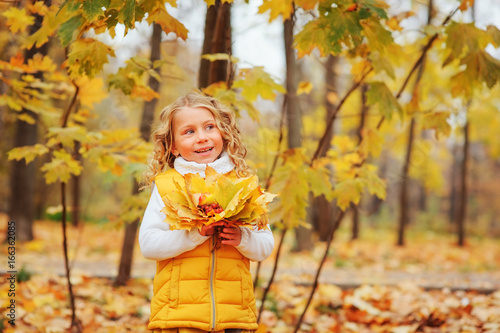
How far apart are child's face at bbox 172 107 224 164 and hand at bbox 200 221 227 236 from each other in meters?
0.39

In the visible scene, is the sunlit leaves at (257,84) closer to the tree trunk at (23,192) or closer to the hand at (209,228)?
the hand at (209,228)

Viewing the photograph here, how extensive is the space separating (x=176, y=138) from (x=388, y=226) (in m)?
20.5

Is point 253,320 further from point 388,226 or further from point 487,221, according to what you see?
point 487,221

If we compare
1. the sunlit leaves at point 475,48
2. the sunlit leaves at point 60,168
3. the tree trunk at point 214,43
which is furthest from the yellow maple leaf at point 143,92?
the sunlit leaves at point 475,48

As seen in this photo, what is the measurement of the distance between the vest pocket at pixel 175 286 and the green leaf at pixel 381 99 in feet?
5.15

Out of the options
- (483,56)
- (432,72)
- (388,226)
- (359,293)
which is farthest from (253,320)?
(388,226)

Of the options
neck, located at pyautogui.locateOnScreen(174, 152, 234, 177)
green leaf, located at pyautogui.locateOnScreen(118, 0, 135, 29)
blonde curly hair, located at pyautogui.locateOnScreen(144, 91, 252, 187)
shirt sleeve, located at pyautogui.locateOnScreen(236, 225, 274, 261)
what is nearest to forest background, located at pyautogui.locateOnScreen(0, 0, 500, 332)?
green leaf, located at pyautogui.locateOnScreen(118, 0, 135, 29)

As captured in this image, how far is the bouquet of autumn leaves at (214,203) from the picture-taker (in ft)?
5.50

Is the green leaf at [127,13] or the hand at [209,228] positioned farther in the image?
the green leaf at [127,13]

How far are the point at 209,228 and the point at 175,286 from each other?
1.09ft

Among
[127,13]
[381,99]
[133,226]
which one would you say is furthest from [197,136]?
[133,226]

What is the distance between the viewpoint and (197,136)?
6.80ft

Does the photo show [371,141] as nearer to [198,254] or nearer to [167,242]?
A: [198,254]

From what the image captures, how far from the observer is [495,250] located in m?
11.8
